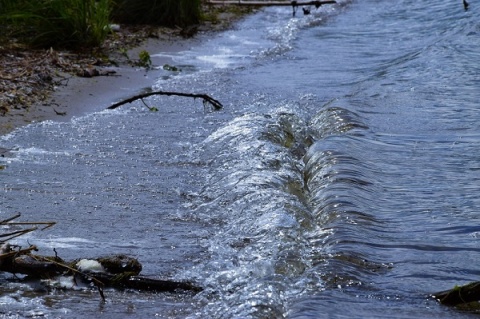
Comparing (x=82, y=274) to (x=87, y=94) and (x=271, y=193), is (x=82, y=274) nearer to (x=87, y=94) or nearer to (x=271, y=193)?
A: (x=271, y=193)

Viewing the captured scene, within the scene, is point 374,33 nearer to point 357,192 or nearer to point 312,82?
point 312,82

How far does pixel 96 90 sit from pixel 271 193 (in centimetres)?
362

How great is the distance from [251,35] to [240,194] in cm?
789

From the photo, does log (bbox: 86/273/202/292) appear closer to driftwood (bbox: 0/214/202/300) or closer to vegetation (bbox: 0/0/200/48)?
driftwood (bbox: 0/214/202/300)

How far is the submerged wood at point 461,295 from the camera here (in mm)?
4105

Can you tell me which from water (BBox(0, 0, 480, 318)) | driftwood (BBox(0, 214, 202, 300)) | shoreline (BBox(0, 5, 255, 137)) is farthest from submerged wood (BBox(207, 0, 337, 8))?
driftwood (BBox(0, 214, 202, 300))

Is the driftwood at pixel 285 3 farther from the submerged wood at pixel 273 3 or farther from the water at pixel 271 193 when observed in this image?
the water at pixel 271 193

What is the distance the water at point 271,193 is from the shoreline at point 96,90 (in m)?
0.23

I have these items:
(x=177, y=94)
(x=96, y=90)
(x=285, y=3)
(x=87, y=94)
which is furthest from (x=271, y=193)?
(x=285, y=3)

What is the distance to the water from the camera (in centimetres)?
420

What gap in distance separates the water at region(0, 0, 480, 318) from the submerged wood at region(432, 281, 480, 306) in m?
0.06

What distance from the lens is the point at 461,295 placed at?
415 cm

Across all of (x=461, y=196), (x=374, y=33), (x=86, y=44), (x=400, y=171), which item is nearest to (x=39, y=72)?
(x=86, y=44)

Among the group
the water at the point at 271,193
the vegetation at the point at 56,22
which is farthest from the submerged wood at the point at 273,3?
the water at the point at 271,193
